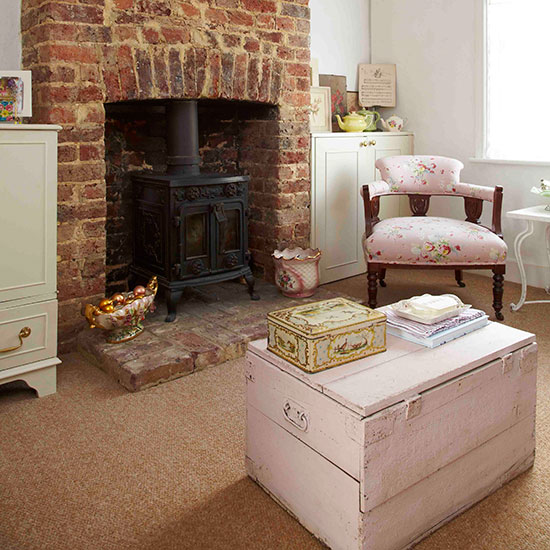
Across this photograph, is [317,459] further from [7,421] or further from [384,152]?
[384,152]

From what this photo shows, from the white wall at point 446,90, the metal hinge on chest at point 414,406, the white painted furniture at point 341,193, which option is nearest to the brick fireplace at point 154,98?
the white painted furniture at point 341,193

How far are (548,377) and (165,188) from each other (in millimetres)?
1960

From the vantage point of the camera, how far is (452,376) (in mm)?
1600

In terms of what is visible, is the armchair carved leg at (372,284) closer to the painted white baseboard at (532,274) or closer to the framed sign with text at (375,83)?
the painted white baseboard at (532,274)

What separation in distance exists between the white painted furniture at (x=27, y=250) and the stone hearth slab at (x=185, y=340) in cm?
34

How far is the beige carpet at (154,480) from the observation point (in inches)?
63.8

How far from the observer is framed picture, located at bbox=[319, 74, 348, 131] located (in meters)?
4.38

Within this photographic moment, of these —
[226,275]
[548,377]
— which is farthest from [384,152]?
[548,377]

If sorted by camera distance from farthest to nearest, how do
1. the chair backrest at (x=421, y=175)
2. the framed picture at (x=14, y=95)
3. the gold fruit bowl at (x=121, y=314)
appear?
the chair backrest at (x=421, y=175), the gold fruit bowl at (x=121, y=314), the framed picture at (x=14, y=95)

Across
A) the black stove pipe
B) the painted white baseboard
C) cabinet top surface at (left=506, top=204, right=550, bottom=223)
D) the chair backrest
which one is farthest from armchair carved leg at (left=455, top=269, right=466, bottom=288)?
the black stove pipe

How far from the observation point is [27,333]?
93.7 inches

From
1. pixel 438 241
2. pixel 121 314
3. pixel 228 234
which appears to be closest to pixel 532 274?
pixel 438 241

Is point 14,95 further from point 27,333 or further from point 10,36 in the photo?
point 27,333

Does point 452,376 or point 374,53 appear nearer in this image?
point 452,376
